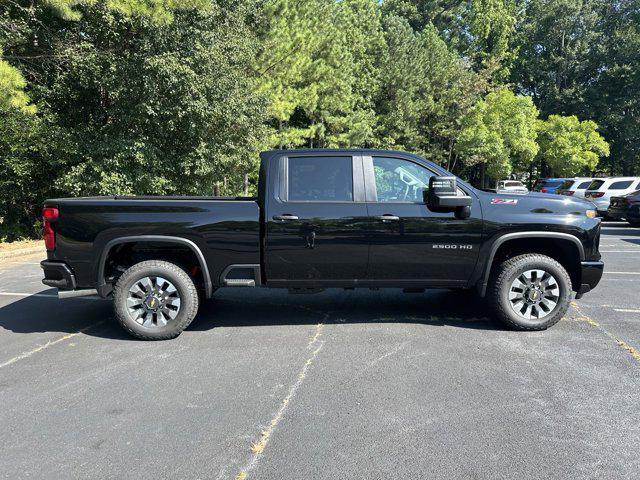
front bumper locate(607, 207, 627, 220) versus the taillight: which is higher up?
the taillight

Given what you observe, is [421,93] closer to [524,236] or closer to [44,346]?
[524,236]

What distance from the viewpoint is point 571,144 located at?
3675 cm

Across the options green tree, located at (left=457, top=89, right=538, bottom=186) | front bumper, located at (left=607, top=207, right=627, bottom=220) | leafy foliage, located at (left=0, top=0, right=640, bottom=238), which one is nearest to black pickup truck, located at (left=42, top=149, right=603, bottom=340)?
leafy foliage, located at (left=0, top=0, right=640, bottom=238)

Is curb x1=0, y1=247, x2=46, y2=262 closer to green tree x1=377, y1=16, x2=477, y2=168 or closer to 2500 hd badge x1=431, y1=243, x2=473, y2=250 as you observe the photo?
2500 hd badge x1=431, y1=243, x2=473, y2=250

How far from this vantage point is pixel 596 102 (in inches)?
1725

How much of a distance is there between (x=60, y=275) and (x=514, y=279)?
4740 millimetres

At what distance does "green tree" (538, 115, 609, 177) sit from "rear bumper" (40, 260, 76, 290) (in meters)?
37.9

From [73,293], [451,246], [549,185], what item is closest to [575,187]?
[549,185]

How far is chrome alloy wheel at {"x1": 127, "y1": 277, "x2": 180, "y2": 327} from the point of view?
16.9ft

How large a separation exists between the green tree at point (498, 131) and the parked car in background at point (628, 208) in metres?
16.1

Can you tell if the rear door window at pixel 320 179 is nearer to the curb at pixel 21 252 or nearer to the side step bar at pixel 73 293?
the side step bar at pixel 73 293

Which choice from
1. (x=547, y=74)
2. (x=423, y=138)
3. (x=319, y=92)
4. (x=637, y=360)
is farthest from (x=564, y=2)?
(x=637, y=360)

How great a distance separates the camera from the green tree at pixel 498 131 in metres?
33.3

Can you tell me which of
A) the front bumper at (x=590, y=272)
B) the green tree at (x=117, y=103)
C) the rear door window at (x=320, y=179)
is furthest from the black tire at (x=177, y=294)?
the green tree at (x=117, y=103)
